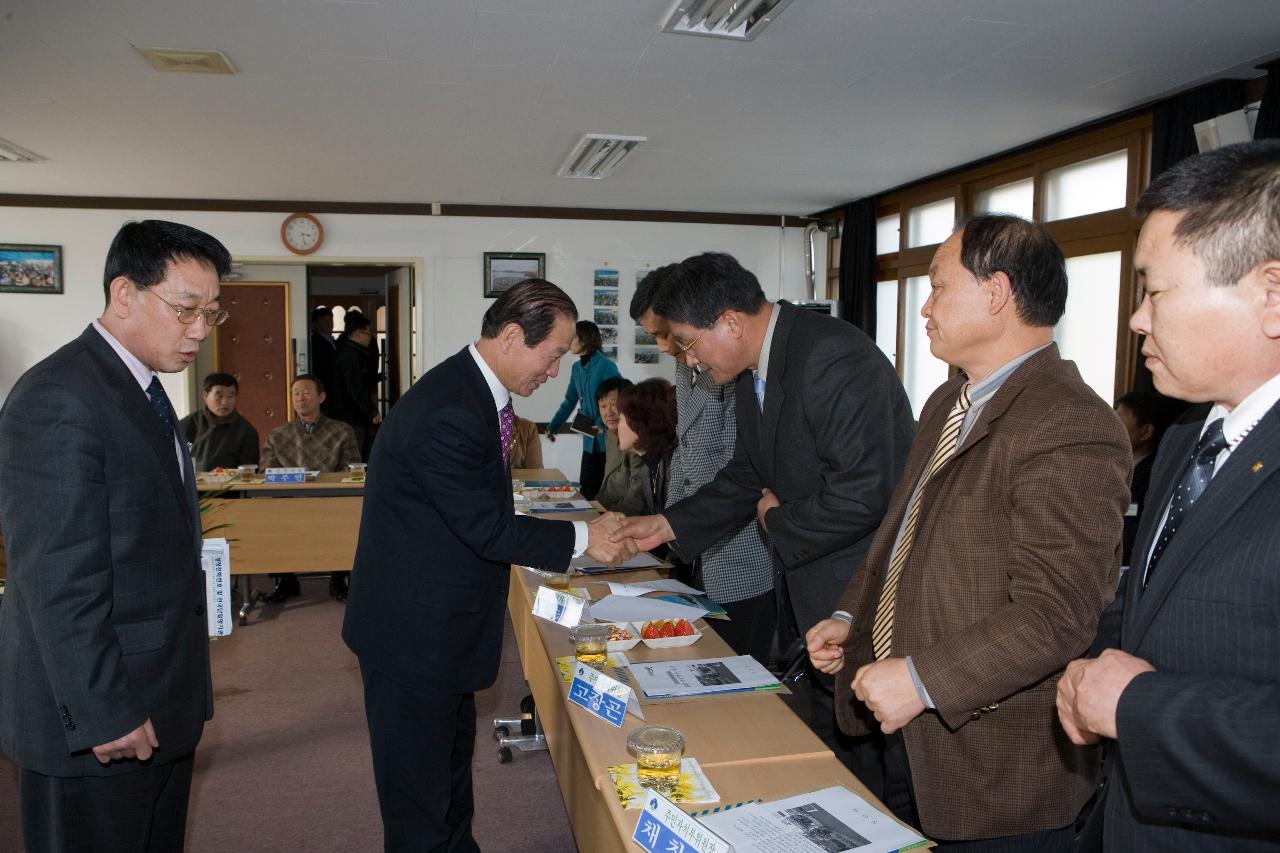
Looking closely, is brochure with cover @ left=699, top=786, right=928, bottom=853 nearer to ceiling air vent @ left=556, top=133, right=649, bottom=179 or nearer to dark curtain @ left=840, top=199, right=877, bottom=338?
ceiling air vent @ left=556, top=133, right=649, bottom=179

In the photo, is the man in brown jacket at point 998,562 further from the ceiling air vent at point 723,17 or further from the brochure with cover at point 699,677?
the ceiling air vent at point 723,17

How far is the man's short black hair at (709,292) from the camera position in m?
2.23

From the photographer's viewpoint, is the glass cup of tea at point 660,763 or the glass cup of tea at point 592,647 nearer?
the glass cup of tea at point 660,763

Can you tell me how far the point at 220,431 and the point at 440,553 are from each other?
4359mm

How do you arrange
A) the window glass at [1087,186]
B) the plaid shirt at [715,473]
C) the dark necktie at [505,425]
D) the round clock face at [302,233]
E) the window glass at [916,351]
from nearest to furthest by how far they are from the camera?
the dark necktie at [505,425] → the plaid shirt at [715,473] → the window glass at [1087,186] → the window glass at [916,351] → the round clock face at [302,233]

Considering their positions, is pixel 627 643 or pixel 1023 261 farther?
pixel 627 643

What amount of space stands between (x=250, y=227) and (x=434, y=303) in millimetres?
1820

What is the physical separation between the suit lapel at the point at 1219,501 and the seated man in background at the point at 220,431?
18.2 feet

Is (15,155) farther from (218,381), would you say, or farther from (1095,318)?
(1095,318)

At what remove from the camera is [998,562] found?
1.39 metres

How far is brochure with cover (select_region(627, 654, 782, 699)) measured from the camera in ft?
6.33

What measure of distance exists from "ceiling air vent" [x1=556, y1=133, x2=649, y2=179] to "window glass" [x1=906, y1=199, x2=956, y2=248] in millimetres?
2708

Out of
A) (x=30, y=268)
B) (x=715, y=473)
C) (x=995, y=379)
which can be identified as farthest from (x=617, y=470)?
(x=30, y=268)

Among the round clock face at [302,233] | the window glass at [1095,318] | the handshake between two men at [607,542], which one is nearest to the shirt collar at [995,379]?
the handshake between two men at [607,542]
